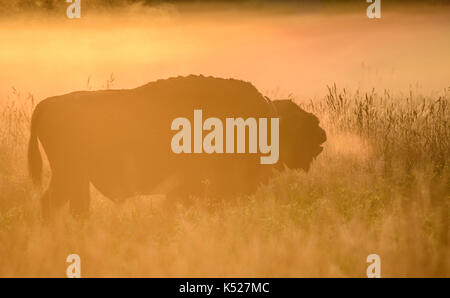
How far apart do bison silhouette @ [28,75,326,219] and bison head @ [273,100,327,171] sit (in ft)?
2.34

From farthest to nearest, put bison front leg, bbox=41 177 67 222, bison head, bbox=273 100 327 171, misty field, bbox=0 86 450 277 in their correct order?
1. bison head, bbox=273 100 327 171
2. bison front leg, bbox=41 177 67 222
3. misty field, bbox=0 86 450 277

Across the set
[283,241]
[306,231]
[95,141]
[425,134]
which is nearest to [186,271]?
[283,241]

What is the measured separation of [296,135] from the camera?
716 centimetres

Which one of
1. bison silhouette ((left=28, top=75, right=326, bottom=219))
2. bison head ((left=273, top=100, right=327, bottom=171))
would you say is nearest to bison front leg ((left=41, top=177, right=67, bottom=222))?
bison silhouette ((left=28, top=75, right=326, bottom=219))

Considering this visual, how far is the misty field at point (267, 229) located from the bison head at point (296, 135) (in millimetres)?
401

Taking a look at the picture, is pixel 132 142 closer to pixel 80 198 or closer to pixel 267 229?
pixel 80 198

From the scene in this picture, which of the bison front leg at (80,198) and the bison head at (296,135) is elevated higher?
the bison head at (296,135)

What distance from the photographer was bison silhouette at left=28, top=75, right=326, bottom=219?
603cm

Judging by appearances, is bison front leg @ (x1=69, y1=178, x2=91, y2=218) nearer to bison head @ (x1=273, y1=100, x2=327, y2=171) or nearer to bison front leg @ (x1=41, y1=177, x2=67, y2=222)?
bison front leg @ (x1=41, y1=177, x2=67, y2=222)

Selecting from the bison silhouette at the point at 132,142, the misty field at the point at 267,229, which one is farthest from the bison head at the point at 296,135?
the bison silhouette at the point at 132,142

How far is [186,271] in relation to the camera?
4742 millimetres

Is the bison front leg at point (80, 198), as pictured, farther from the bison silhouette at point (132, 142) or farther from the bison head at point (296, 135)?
the bison head at point (296, 135)

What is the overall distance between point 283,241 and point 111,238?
1663 mm

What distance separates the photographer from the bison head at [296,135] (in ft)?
23.2
